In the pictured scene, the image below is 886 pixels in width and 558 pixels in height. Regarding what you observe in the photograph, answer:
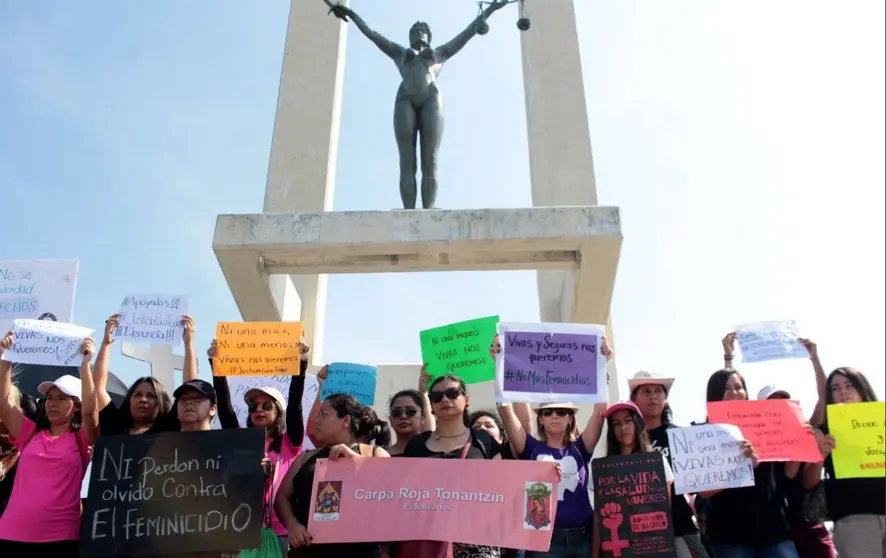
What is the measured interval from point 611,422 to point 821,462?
4.38 ft

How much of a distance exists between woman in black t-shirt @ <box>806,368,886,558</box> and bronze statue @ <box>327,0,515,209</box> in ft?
16.3

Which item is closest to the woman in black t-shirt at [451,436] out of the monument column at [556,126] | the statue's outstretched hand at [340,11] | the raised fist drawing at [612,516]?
the raised fist drawing at [612,516]

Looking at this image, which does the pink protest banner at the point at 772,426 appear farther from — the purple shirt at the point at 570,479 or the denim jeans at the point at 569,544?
the denim jeans at the point at 569,544

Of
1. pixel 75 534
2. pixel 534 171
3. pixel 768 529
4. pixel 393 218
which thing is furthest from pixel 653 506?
pixel 534 171

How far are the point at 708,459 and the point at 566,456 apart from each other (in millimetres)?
844

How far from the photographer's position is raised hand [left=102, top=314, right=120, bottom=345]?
543 cm

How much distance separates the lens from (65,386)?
15.5 ft

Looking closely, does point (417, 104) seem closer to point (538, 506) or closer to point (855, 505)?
point (538, 506)

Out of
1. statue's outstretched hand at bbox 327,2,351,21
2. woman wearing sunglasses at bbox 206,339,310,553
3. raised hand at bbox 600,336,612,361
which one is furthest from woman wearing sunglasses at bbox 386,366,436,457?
statue's outstretched hand at bbox 327,2,351,21

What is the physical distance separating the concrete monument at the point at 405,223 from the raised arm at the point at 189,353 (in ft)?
5.88

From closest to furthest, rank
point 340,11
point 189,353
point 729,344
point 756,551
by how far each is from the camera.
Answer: point 756,551 < point 189,353 < point 729,344 < point 340,11

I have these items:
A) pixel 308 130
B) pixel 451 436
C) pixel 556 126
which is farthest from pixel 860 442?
pixel 308 130

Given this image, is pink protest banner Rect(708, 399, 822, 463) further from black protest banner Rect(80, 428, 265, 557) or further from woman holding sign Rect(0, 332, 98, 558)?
woman holding sign Rect(0, 332, 98, 558)

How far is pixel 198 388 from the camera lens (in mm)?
4730
